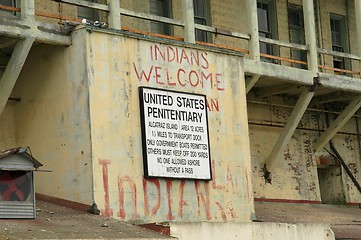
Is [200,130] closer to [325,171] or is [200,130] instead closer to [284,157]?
[284,157]

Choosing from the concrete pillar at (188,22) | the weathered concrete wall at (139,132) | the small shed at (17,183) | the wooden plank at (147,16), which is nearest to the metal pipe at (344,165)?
the weathered concrete wall at (139,132)

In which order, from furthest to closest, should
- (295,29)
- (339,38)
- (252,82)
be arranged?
1. (339,38)
2. (295,29)
3. (252,82)

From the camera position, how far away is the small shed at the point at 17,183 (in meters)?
18.0

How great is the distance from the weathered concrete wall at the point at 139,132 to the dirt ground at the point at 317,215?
1.82 m

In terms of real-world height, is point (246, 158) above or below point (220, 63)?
below

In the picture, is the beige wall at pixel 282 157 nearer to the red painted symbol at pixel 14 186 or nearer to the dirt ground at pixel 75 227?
the dirt ground at pixel 75 227

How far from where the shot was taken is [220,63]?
2284 centimetres

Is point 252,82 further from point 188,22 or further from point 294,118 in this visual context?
point 188,22

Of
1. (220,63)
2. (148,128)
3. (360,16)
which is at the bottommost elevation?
(148,128)

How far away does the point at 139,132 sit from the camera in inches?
822

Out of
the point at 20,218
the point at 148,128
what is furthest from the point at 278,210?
the point at 20,218

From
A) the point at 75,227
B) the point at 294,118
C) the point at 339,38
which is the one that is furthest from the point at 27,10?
the point at 339,38

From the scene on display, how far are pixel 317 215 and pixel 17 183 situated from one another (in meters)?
9.86

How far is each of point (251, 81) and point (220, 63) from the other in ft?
6.06
